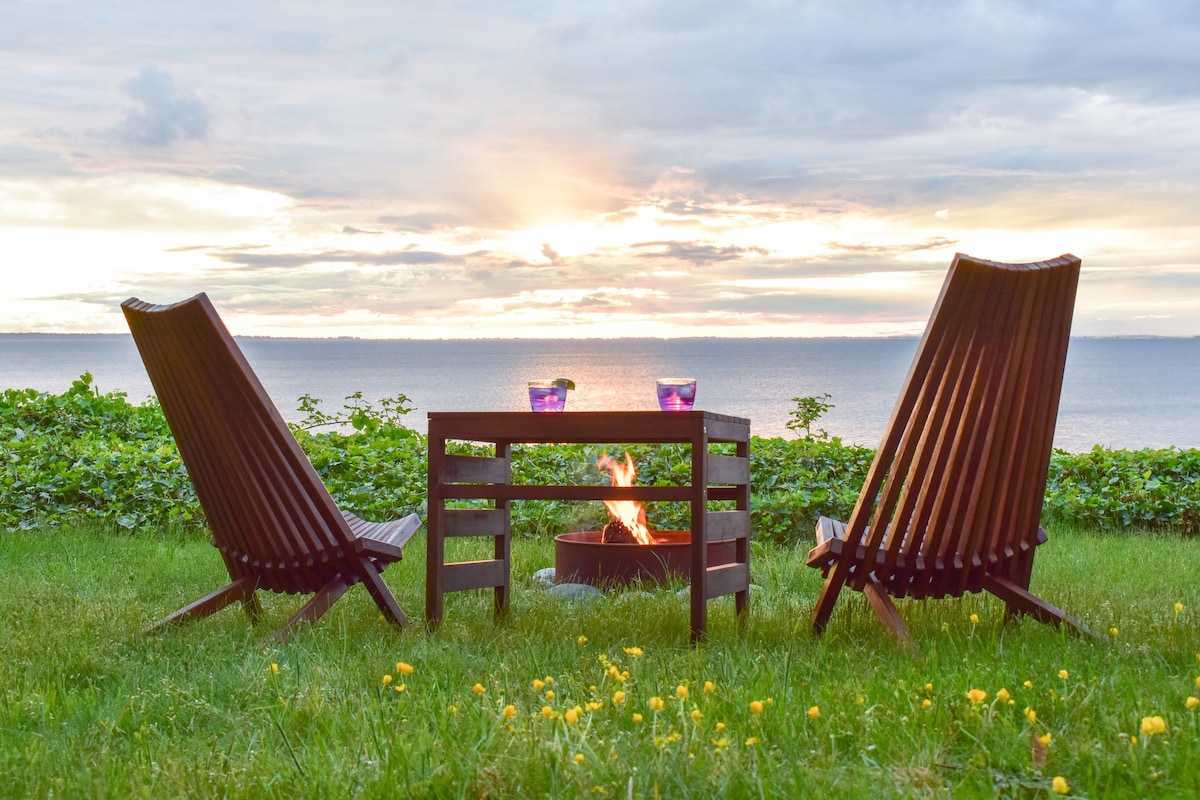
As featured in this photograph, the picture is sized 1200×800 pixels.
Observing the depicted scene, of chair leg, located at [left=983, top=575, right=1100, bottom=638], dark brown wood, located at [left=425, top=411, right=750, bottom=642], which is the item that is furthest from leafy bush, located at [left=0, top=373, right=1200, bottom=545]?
chair leg, located at [left=983, top=575, right=1100, bottom=638]

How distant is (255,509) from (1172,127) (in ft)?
31.0

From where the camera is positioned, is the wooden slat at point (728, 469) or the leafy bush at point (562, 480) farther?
the leafy bush at point (562, 480)

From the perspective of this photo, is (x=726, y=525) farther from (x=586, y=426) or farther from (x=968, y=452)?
(x=968, y=452)

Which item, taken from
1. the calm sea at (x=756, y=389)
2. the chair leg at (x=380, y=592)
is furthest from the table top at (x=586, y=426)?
the calm sea at (x=756, y=389)

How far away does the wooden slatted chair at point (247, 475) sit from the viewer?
3279 millimetres

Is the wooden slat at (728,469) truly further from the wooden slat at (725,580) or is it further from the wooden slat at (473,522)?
the wooden slat at (473,522)

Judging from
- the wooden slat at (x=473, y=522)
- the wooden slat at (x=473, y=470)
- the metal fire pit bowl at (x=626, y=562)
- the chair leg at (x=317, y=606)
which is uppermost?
the wooden slat at (x=473, y=470)

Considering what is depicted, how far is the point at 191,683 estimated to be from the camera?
110 inches

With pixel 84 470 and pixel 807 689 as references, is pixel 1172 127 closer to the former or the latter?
pixel 807 689

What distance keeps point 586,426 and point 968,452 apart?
131cm

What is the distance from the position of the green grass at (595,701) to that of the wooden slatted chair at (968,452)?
219 mm

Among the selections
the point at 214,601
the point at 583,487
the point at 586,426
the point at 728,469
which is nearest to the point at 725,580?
the point at 728,469

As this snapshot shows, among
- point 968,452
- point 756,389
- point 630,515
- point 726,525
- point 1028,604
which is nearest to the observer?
point 968,452

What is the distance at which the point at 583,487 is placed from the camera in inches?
143
